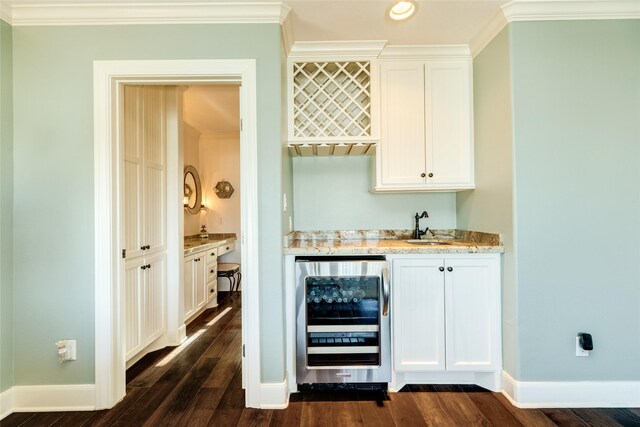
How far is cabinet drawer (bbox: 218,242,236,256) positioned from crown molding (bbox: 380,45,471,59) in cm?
320

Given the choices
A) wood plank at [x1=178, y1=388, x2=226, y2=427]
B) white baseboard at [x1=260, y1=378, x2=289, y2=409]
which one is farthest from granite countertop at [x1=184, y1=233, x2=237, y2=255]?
white baseboard at [x1=260, y1=378, x2=289, y2=409]

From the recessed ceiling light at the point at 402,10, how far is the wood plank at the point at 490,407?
2.40m

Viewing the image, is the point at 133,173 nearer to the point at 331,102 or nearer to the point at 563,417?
the point at 331,102

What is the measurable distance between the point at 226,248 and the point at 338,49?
3.27 metres

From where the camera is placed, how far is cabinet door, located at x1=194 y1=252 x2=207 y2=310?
3.50 meters

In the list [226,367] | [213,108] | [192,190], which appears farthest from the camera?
[192,190]

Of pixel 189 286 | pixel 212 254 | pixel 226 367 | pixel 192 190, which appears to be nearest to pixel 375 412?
pixel 226 367

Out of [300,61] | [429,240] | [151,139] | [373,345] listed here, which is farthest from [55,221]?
[429,240]

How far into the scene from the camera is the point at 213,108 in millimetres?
3881

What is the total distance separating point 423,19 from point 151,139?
229 cm

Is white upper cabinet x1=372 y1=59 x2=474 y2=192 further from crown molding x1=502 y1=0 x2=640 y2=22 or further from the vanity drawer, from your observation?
the vanity drawer

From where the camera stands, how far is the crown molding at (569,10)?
187cm

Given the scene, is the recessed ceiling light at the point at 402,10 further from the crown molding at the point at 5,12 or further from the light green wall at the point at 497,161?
the crown molding at the point at 5,12

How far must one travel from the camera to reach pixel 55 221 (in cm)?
191
